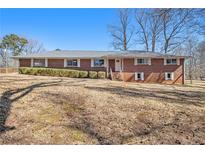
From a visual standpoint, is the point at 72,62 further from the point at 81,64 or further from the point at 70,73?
the point at 70,73

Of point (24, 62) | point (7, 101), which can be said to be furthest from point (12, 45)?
point (7, 101)

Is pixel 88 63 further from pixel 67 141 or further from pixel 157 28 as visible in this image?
pixel 67 141

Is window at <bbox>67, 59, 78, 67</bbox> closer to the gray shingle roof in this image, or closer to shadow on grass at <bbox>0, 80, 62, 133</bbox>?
the gray shingle roof

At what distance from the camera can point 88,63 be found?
19.9 meters

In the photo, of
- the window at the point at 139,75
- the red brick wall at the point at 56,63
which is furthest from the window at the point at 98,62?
the window at the point at 139,75

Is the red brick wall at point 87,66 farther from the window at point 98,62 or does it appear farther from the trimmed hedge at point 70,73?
the trimmed hedge at point 70,73

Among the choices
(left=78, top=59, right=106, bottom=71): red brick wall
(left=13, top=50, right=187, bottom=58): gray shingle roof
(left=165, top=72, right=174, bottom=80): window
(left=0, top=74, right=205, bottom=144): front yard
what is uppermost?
(left=13, top=50, right=187, bottom=58): gray shingle roof

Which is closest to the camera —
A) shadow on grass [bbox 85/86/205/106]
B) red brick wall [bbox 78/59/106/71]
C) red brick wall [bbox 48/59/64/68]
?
shadow on grass [bbox 85/86/205/106]

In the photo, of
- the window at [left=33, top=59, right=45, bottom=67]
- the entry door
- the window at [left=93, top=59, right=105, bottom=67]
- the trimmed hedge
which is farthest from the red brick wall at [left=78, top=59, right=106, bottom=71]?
the window at [left=33, top=59, right=45, bottom=67]

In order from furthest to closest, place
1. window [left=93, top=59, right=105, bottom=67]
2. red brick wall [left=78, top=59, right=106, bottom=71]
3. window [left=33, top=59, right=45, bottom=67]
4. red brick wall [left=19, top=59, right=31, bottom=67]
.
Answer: red brick wall [left=19, top=59, right=31, bottom=67] < window [left=33, top=59, right=45, bottom=67] < window [left=93, top=59, right=105, bottom=67] < red brick wall [left=78, top=59, right=106, bottom=71]

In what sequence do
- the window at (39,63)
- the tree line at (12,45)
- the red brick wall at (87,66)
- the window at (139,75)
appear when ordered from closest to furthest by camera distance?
the window at (139,75) → the red brick wall at (87,66) → the window at (39,63) → the tree line at (12,45)

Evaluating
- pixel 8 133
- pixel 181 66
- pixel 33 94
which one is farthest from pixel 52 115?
pixel 181 66

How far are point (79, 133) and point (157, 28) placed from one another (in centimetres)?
2683
